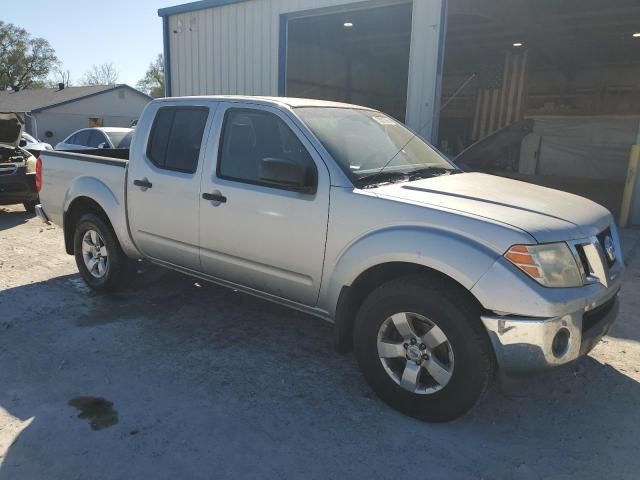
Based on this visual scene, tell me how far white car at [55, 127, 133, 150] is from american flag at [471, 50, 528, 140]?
49.8 feet

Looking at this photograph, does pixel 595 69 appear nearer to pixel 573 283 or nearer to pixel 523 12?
pixel 523 12

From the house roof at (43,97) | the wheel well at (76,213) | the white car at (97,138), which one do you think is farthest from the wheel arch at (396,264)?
the house roof at (43,97)

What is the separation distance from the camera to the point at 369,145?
360cm

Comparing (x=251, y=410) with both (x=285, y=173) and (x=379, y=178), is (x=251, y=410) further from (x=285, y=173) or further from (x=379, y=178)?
(x=379, y=178)

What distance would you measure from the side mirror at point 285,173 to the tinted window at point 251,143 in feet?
0.98

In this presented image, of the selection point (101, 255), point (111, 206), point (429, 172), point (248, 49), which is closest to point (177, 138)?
point (111, 206)

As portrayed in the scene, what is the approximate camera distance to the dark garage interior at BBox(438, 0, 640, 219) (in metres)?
13.7

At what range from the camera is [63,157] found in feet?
16.4

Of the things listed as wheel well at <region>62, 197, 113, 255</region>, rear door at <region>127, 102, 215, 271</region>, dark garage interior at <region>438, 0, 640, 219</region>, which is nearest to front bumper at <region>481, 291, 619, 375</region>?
rear door at <region>127, 102, 215, 271</region>

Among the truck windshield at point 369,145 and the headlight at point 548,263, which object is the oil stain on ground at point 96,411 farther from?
the headlight at point 548,263

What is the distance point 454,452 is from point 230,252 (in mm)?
2002

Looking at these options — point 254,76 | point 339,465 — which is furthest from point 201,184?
point 254,76

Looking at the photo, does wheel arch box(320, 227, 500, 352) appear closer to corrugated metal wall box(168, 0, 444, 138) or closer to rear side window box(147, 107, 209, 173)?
rear side window box(147, 107, 209, 173)

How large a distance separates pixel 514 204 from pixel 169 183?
8.50 ft
